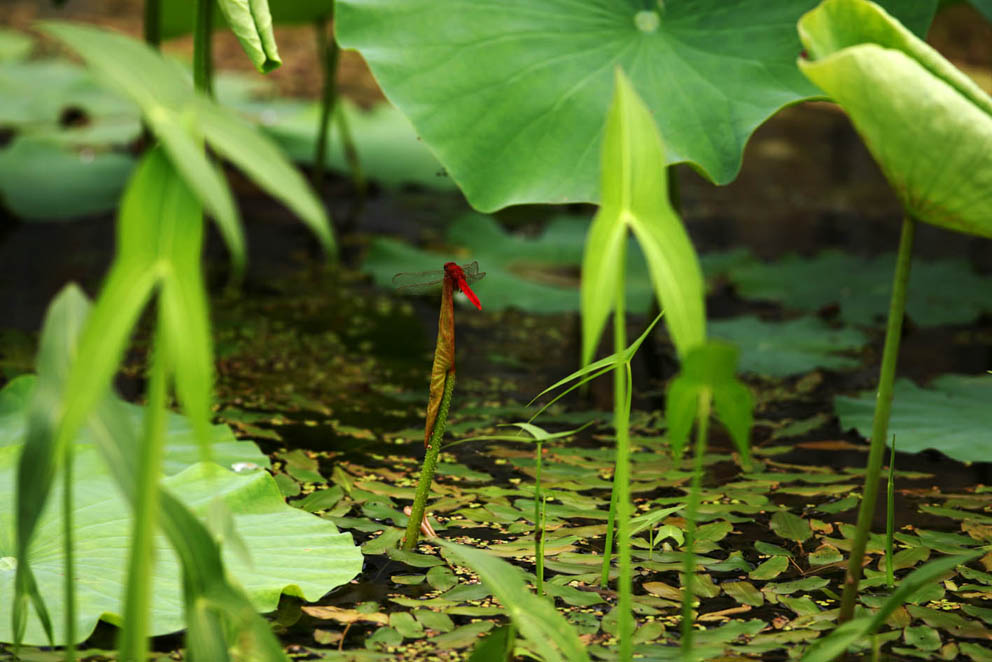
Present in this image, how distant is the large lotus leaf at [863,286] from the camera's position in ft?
6.64

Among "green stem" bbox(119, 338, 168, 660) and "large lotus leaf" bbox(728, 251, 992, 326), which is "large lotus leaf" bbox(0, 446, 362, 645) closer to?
"green stem" bbox(119, 338, 168, 660)

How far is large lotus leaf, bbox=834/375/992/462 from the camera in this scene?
1.32m

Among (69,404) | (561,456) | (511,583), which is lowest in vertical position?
(561,456)

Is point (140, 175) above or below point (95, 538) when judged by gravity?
above

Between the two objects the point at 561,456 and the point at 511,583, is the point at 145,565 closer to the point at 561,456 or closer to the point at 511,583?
the point at 511,583

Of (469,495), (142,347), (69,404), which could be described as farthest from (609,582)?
(142,347)

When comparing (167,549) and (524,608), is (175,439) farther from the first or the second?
(524,608)

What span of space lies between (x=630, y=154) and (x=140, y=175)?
1.01 ft

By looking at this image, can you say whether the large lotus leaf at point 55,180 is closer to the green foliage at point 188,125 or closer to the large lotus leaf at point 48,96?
the large lotus leaf at point 48,96

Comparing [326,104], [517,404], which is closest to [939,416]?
[517,404]

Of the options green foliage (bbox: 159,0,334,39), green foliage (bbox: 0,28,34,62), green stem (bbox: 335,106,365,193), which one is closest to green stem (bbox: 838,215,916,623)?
green foliage (bbox: 159,0,334,39)

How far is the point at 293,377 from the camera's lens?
1.62m

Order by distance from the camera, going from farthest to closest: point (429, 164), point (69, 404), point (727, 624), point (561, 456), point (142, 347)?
1. point (429, 164)
2. point (142, 347)
3. point (561, 456)
4. point (727, 624)
5. point (69, 404)

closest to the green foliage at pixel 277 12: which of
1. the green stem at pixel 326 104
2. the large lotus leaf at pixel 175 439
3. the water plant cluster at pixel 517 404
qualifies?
the green stem at pixel 326 104
